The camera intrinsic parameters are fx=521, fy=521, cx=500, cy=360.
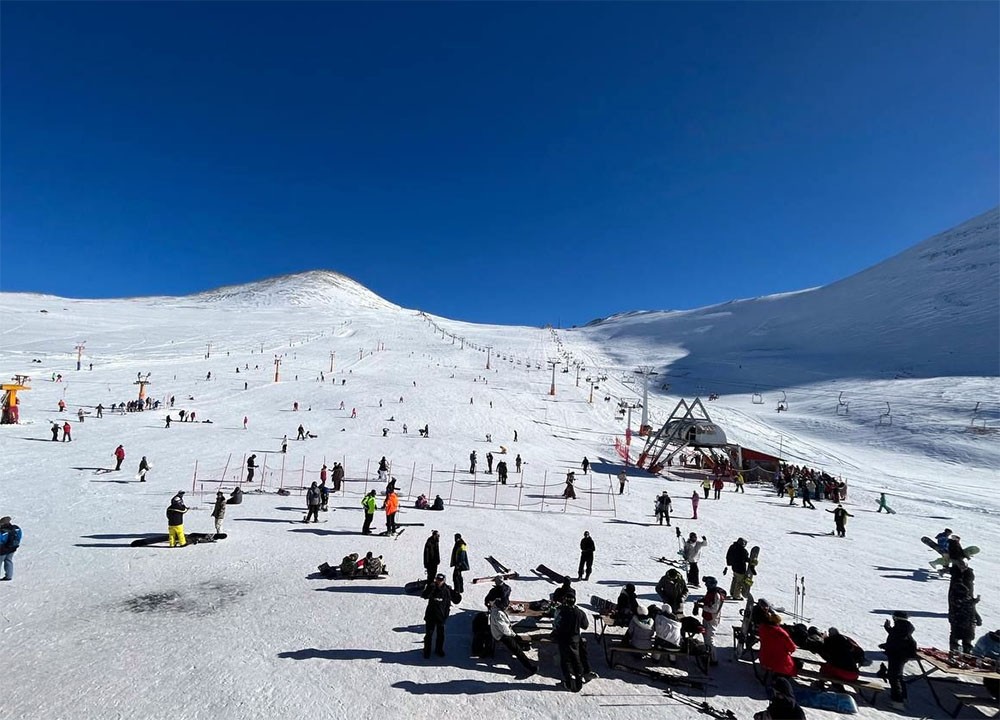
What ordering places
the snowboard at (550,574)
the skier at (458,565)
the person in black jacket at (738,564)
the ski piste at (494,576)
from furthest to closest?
the ski piste at (494,576) < the snowboard at (550,574) < the person in black jacket at (738,564) < the skier at (458,565)

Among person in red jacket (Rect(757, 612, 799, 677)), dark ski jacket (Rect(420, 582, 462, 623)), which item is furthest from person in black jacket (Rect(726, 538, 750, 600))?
dark ski jacket (Rect(420, 582, 462, 623))

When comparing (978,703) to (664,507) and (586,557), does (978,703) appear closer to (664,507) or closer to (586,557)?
(586,557)

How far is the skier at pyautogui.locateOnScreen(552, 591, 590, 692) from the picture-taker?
7035 mm

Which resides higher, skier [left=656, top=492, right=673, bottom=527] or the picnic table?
skier [left=656, top=492, right=673, bottom=527]

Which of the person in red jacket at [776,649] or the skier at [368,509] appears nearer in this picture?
the person in red jacket at [776,649]

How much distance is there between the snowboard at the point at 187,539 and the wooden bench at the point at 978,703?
14713 mm

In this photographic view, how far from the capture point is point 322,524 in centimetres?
1578

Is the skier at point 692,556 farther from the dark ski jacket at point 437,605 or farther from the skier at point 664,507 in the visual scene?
the dark ski jacket at point 437,605

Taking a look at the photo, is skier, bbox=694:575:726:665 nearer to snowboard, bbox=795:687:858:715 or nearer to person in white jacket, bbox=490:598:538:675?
snowboard, bbox=795:687:858:715

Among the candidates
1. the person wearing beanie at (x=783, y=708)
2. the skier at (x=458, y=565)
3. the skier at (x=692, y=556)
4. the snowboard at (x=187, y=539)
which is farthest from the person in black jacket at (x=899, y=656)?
the snowboard at (x=187, y=539)

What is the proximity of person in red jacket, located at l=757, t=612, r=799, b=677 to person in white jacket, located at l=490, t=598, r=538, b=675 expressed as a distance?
318 centimetres

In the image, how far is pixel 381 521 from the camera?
16.5 m

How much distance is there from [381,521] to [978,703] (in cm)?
1393

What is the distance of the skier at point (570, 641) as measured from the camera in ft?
23.1
